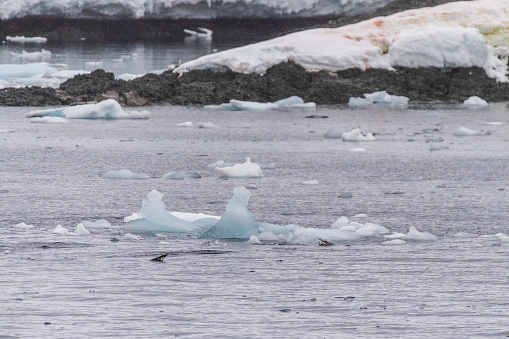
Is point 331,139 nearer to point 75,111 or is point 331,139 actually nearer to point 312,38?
point 75,111

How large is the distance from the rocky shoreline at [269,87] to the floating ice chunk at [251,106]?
0.81 metres

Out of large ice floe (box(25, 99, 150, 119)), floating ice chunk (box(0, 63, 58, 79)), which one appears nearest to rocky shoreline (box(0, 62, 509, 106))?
large ice floe (box(25, 99, 150, 119))

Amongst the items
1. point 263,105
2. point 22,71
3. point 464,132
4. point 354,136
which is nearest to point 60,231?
point 354,136

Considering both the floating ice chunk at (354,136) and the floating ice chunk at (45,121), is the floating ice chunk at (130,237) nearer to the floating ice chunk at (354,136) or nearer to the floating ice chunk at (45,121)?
the floating ice chunk at (354,136)

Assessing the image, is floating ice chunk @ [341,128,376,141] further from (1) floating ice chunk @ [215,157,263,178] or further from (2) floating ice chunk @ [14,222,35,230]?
(2) floating ice chunk @ [14,222,35,230]

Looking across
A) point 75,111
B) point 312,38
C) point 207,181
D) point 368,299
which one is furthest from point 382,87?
point 368,299

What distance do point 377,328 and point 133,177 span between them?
178 inches

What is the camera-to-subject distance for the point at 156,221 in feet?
18.5

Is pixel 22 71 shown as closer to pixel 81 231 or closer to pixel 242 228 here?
pixel 81 231

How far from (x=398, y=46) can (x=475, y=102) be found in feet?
6.68

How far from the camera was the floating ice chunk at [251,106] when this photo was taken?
47.3 feet

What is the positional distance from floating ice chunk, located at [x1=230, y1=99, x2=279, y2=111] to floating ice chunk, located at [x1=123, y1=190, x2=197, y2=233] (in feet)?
28.7

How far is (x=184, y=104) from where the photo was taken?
49.8 ft

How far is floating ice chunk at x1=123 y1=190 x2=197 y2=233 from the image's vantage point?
5.60 metres
